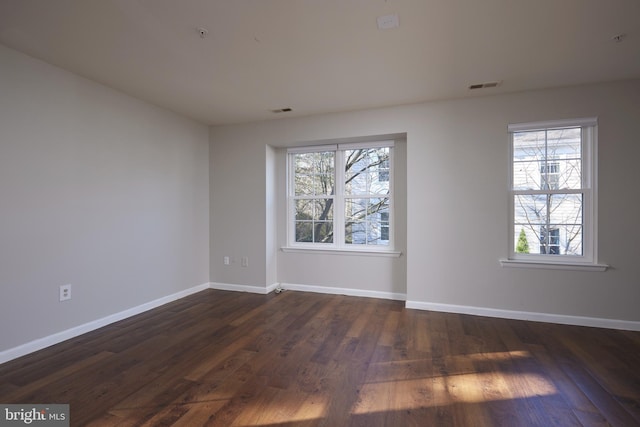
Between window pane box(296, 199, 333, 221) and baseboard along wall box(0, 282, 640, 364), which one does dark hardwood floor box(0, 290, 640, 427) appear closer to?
baseboard along wall box(0, 282, 640, 364)

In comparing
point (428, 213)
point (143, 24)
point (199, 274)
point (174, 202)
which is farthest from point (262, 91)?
point (199, 274)

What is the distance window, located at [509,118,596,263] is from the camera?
10.4ft

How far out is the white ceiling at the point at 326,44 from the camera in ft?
6.38

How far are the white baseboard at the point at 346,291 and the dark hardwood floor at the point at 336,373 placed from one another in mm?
713

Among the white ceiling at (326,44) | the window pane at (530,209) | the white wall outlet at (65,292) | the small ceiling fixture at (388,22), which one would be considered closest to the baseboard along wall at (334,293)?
the white wall outlet at (65,292)

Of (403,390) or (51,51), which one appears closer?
(403,390)

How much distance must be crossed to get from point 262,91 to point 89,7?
160 cm

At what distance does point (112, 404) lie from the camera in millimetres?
1839

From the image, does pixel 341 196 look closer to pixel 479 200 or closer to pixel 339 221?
pixel 339 221

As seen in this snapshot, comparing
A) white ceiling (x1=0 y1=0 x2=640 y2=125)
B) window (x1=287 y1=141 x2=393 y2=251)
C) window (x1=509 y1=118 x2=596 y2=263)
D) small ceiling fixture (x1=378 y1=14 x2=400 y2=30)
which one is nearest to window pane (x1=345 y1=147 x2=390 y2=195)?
window (x1=287 y1=141 x2=393 y2=251)

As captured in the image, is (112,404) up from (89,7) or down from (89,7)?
down

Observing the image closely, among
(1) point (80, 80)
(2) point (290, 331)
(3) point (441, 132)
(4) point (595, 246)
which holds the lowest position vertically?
(2) point (290, 331)

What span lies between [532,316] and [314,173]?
10.5 ft

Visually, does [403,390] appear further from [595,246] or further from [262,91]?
[262,91]
